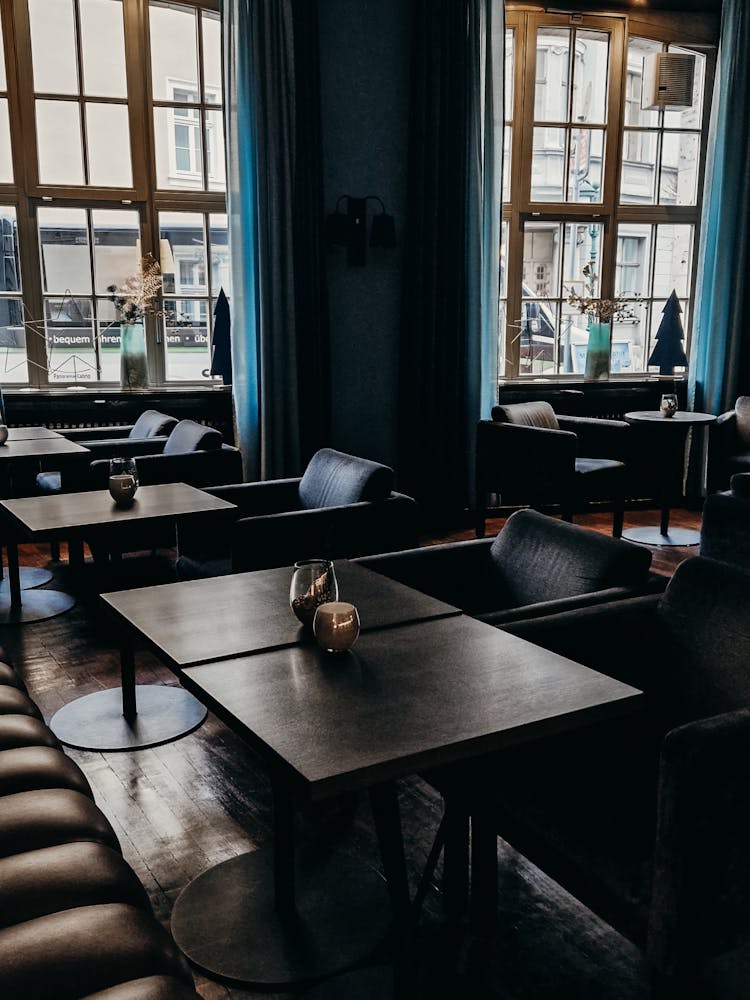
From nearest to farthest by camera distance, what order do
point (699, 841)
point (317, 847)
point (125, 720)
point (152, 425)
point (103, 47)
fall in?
point (699, 841)
point (317, 847)
point (125, 720)
point (152, 425)
point (103, 47)

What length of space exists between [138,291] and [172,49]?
1.41 m

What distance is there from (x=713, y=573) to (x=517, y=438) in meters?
3.24

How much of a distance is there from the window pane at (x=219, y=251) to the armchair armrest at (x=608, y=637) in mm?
4137

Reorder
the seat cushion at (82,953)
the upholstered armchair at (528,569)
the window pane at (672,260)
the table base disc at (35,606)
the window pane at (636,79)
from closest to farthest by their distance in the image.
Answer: the seat cushion at (82,953) < the upholstered armchair at (528,569) < the table base disc at (35,606) < the window pane at (636,79) < the window pane at (672,260)

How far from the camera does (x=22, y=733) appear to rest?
192cm

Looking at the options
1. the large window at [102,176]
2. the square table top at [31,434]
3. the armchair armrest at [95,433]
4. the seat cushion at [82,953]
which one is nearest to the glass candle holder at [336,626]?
the seat cushion at [82,953]

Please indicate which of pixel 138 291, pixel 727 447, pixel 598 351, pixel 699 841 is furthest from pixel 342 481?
pixel 598 351

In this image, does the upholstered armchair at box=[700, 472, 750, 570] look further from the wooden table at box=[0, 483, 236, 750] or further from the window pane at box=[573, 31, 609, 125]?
the window pane at box=[573, 31, 609, 125]

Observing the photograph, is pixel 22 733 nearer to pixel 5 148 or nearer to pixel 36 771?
pixel 36 771

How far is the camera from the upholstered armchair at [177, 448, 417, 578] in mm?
3207

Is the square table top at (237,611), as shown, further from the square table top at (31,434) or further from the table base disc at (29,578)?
the square table top at (31,434)

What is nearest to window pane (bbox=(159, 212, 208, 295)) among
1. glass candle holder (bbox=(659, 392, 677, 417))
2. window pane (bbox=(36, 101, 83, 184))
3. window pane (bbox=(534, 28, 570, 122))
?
window pane (bbox=(36, 101, 83, 184))

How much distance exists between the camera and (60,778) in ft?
5.80

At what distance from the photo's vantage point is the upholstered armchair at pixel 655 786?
1354mm
